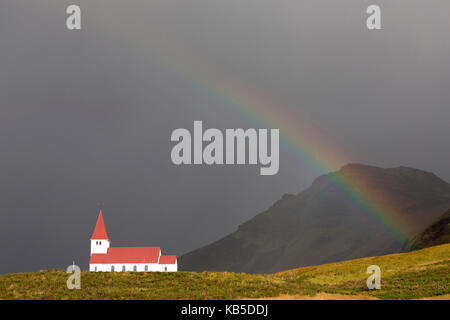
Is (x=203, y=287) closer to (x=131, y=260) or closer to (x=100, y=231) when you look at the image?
(x=131, y=260)

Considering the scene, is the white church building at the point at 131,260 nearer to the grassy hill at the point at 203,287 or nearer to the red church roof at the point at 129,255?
the red church roof at the point at 129,255

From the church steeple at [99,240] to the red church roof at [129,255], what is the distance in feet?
11.9

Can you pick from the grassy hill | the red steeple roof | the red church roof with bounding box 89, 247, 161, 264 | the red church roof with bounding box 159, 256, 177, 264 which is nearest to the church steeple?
the red steeple roof

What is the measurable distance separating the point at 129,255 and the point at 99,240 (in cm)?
919

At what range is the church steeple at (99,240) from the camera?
3780 inches

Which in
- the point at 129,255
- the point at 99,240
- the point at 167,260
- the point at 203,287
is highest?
the point at 203,287

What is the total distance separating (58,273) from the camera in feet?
196

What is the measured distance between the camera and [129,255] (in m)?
90.9

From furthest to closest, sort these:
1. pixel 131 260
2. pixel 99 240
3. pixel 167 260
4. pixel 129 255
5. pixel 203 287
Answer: pixel 99 240, pixel 167 260, pixel 129 255, pixel 131 260, pixel 203 287

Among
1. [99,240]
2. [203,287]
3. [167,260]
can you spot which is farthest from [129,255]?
[203,287]
